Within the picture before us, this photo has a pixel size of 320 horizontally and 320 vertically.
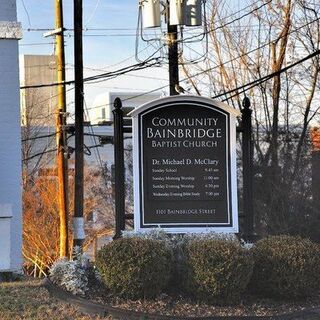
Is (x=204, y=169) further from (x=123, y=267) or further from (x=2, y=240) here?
(x=2, y=240)

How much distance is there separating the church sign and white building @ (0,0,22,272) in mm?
3042

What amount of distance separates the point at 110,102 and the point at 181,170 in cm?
3474

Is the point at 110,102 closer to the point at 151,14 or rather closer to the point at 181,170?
the point at 151,14

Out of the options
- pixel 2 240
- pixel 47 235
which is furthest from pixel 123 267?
pixel 47 235

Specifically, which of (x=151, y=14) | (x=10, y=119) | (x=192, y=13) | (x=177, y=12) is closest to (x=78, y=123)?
(x=151, y=14)

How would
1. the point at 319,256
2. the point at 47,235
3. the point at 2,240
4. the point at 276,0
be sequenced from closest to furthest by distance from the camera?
the point at 319,256
the point at 2,240
the point at 276,0
the point at 47,235

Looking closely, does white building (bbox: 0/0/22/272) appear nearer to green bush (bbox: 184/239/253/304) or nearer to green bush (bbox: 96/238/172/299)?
green bush (bbox: 96/238/172/299)

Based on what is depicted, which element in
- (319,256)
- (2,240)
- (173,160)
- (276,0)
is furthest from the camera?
(276,0)

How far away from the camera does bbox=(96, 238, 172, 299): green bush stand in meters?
7.55

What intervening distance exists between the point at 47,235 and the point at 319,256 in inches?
893

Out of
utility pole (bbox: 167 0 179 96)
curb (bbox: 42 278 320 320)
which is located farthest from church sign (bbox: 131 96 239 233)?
utility pole (bbox: 167 0 179 96)

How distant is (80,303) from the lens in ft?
25.0

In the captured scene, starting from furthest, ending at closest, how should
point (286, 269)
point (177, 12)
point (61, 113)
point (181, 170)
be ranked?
point (61, 113) < point (177, 12) < point (181, 170) < point (286, 269)

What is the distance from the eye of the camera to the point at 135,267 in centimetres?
754
